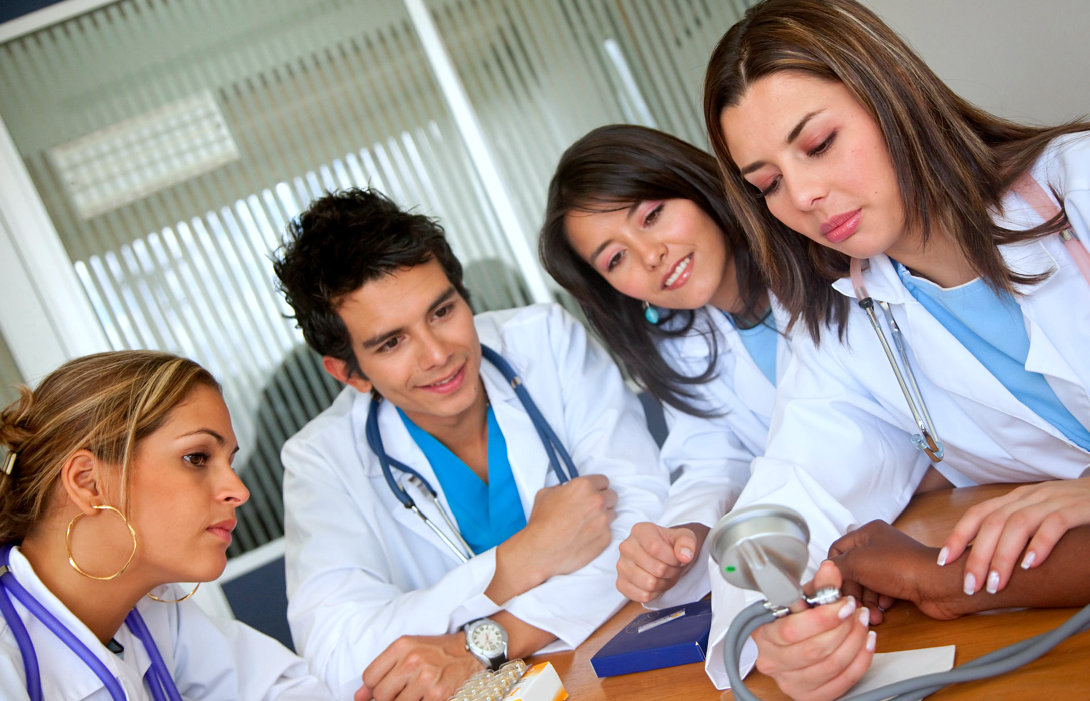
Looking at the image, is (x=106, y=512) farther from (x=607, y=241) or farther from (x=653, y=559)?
(x=607, y=241)

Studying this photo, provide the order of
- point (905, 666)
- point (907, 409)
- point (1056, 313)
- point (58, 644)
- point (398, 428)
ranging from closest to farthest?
1. point (905, 666)
2. point (1056, 313)
3. point (58, 644)
4. point (907, 409)
5. point (398, 428)

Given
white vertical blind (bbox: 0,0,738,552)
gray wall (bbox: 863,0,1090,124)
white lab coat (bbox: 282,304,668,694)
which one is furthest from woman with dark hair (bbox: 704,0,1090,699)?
white vertical blind (bbox: 0,0,738,552)

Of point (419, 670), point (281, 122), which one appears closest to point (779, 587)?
point (419, 670)

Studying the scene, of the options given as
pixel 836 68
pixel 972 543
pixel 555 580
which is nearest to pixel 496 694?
pixel 555 580

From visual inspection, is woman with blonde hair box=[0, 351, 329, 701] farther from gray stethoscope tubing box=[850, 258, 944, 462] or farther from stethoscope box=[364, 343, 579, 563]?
gray stethoscope tubing box=[850, 258, 944, 462]

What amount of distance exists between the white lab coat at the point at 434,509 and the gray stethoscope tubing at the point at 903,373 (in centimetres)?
63

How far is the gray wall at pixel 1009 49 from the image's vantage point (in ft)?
7.35

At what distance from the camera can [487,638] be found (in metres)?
1.56

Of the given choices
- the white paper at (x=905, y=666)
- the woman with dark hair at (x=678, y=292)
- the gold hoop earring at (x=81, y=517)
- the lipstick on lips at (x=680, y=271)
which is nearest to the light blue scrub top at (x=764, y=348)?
the woman with dark hair at (x=678, y=292)

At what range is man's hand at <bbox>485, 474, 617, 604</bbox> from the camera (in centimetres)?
167

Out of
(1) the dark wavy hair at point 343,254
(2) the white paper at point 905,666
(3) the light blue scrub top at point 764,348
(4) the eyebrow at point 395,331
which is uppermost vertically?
(1) the dark wavy hair at point 343,254

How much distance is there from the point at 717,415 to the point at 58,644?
1.25 metres

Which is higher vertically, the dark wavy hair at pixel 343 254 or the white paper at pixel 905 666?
the dark wavy hair at pixel 343 254

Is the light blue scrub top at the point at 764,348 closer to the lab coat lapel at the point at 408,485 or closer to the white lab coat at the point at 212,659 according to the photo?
the lab coat lapel at the point at 408,485
